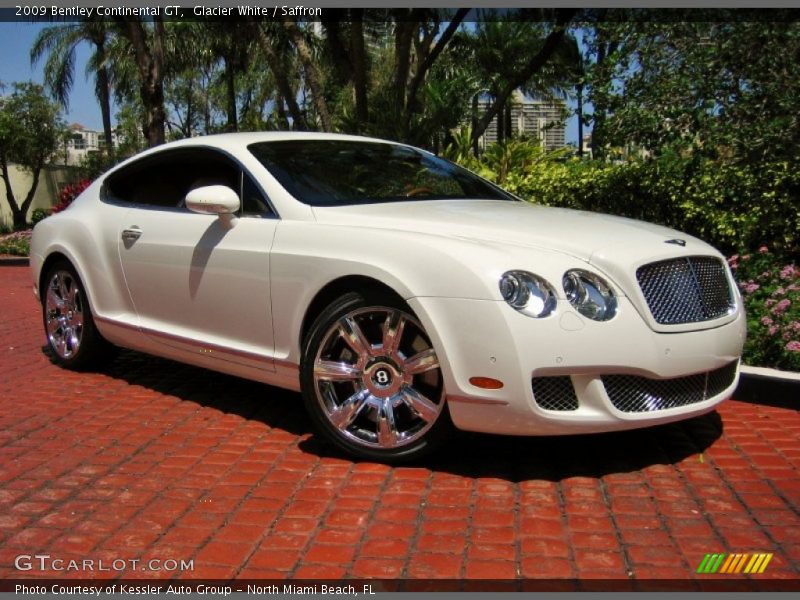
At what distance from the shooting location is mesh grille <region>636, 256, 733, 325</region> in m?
3.92

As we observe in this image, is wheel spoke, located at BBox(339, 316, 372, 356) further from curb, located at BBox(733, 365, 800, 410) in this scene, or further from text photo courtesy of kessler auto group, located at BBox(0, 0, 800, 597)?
curb, located at BBox(733, 365, 800, 410)

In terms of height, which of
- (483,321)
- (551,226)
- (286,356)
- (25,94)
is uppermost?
(25,94)

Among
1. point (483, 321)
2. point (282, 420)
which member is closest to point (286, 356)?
point (282, 420)

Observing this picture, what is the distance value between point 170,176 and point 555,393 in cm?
299

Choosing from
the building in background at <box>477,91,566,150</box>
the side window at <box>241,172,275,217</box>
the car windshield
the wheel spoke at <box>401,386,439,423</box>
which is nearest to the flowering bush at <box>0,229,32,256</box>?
the car windshield

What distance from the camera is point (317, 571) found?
10.2ft

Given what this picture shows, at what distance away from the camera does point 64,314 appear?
6.24 meters

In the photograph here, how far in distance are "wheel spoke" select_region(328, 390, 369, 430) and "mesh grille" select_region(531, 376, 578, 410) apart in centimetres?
85

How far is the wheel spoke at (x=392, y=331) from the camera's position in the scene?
402 centimetres

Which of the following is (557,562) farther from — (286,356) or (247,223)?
(247,223)

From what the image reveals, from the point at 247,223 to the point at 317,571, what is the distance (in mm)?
2162

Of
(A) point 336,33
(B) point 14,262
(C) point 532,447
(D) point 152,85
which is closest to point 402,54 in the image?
(A) point 336,33

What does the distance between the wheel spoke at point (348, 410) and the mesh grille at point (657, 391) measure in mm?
1118

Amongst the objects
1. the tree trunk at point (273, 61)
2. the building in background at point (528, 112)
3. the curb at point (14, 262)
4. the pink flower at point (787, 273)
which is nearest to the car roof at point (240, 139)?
the pink flower at point (787, 273)
